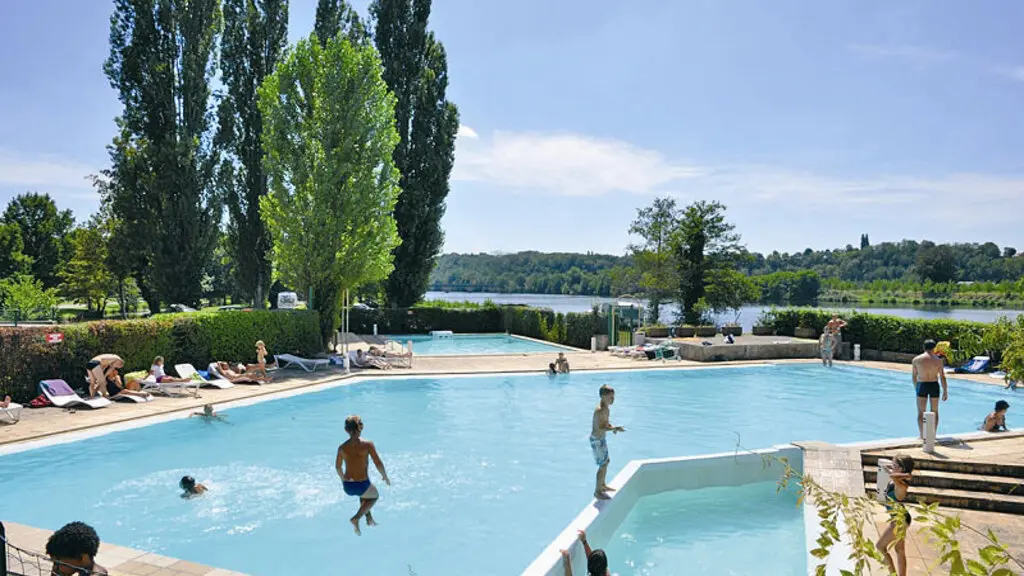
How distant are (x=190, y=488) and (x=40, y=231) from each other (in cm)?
6445

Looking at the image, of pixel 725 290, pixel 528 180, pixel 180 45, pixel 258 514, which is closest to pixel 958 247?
pixel 725 290

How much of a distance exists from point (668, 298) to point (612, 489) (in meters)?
29.9

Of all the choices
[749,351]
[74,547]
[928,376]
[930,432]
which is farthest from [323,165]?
[74,547]

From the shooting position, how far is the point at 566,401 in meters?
18.7

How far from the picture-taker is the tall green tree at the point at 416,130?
3681 centimetres

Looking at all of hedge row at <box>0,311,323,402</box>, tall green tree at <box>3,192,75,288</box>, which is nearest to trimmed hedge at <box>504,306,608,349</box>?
hedge row at <box>0,311,323,402</box>

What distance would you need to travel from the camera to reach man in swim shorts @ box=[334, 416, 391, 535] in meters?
8.30

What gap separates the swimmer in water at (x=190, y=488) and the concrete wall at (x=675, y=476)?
242 inches

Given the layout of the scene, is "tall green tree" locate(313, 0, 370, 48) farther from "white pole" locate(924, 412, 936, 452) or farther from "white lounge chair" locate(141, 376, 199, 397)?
"white pole" locate(924, 412, 936, 452)

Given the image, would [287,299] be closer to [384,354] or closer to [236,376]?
[384,354]

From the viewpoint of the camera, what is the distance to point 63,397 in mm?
15055

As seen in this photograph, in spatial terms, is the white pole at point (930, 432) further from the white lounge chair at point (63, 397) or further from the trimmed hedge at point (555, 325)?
the trimmed hedge at point (555, 325)

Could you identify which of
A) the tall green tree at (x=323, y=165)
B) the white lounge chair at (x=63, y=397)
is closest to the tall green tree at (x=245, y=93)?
the tall green tree at (x=323, y=165)

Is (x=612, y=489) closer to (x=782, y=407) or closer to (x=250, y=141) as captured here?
(x=782, y=407)
